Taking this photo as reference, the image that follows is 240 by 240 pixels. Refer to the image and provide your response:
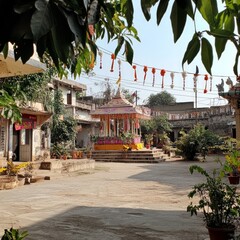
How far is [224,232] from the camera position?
12.2 ft

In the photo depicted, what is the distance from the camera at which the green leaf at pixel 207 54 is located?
38.6 inches

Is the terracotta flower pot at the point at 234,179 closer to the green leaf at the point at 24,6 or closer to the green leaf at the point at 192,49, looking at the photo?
the green leaf at the point at 192,49

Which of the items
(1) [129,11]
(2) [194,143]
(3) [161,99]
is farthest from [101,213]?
(3) [161,99]

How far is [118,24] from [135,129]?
918 inches

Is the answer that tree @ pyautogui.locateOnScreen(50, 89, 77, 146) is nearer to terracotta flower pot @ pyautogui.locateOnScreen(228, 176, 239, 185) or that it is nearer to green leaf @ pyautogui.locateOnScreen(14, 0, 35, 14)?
terracotta flower pot @ pyautogui.locateOnScreen(228, 176, 239, 185)

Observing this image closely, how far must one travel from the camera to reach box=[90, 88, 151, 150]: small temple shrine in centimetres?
2365

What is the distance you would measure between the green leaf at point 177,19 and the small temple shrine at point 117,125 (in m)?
22.3

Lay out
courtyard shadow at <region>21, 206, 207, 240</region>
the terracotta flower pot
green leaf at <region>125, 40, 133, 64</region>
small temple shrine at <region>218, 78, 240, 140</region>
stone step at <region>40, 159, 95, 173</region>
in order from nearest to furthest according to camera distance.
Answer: green leaf at <region>125, 40, 133, 64</region> < courtyard shadow at <region>21, 206, 207, 240</region> < the terracotta flower pot < small temple shrine at <region>218, 78, 240, 140</region> < stone step at <region>40, 159, 95, 173</region>

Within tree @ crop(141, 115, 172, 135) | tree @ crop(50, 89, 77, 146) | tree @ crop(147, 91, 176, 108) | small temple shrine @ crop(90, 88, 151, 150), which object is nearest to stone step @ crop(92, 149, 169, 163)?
small temple shrine @ crop(90, 88, 151, 150)

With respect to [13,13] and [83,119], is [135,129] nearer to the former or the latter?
[83,119]

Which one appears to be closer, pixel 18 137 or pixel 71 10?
pixel 71 10

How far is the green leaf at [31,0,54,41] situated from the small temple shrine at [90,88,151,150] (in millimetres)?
22418

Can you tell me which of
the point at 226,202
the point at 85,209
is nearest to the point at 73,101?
the point at 85,209

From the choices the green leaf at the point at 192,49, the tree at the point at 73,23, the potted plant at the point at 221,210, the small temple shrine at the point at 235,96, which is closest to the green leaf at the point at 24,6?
the tree at the point at 73,23
